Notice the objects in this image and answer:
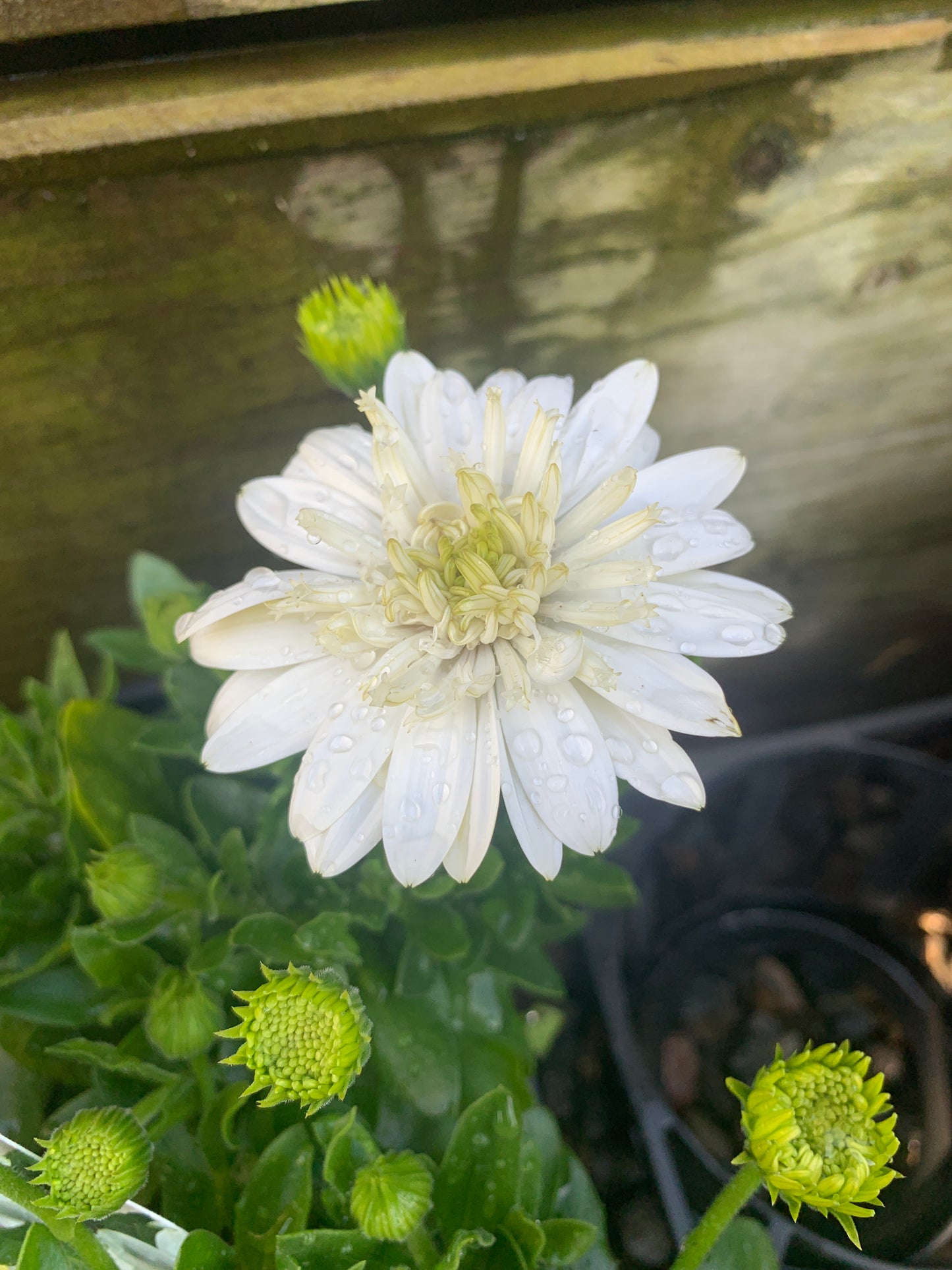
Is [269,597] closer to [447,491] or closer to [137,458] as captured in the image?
[447,491]

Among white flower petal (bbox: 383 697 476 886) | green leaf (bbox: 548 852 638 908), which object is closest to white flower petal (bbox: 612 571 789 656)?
white flower petal (bbox: 383 697 476 886)

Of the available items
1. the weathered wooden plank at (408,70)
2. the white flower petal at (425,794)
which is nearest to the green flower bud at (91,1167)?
the white flower petal at (425,794)

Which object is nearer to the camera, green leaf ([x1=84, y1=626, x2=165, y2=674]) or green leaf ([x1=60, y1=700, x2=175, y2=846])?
green leaf ([x1=60, y1=700, x2=175, y2=846])


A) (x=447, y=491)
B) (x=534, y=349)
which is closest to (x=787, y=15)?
(x=534, y=349)

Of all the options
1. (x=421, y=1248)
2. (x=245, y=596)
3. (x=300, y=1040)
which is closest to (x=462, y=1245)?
(x=421, y=1248)

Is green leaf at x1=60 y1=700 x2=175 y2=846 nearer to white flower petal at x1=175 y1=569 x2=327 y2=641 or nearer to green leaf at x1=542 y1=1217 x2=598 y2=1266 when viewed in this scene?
white flower petal at x1=175 y1=569 x2=327 y2=641

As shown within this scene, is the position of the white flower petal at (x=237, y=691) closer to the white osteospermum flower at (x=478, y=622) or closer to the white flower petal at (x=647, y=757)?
the white osteospermum flower at (x=478, y=622)

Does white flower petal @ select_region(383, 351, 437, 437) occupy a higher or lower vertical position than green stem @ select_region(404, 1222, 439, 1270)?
higher
